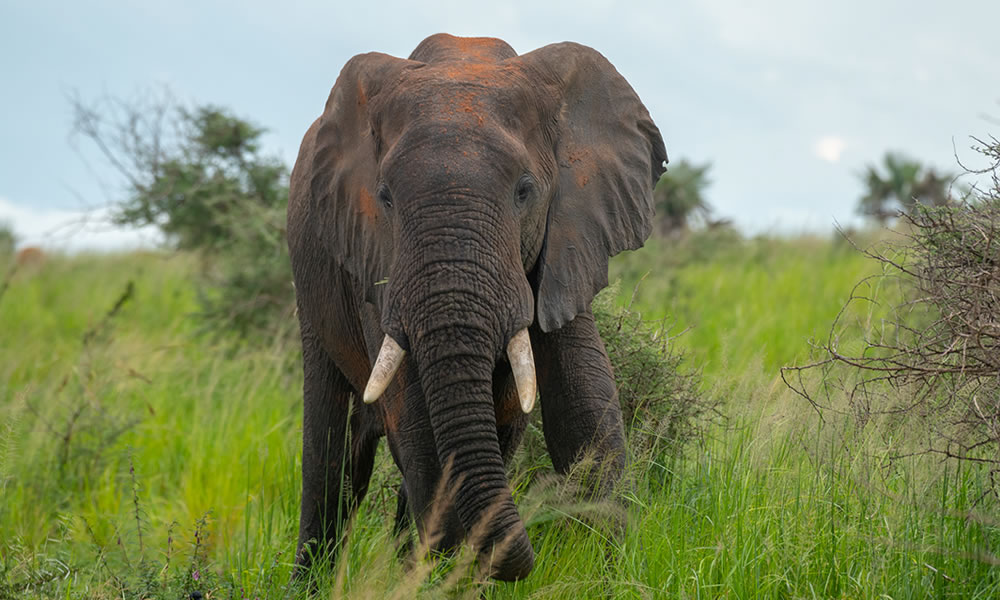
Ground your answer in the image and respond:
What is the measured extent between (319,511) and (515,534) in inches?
81.6

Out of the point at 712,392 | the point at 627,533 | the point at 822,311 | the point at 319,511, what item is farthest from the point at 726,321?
the point at 627,533

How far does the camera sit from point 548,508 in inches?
174

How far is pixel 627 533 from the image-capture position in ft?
15.1

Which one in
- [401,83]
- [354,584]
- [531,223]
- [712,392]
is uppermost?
[401,83]

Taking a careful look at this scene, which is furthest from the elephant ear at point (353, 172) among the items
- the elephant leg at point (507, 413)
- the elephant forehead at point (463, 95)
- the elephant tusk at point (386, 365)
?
the elephant leg at point (507, 413)

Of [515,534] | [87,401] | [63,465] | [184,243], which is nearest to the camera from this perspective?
[515,534]

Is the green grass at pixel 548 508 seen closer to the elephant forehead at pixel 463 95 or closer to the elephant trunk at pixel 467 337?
the elephant trunk at pixel 467 337

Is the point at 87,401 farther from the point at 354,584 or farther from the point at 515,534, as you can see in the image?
the point at 515,534

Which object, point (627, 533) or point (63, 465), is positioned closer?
point (627, 533)

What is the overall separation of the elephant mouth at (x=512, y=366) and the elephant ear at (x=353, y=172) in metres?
0.44

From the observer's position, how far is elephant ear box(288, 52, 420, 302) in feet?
15.3

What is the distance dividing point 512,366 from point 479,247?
1.39 feet

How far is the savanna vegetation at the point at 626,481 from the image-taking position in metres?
4.37

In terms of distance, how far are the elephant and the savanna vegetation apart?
27cm
